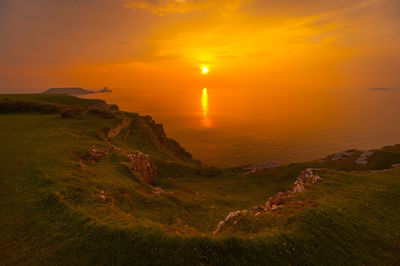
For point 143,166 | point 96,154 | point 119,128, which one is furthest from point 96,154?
point 119,128

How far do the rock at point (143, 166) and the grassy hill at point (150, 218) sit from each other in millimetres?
1917

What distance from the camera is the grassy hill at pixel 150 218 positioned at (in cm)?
1220

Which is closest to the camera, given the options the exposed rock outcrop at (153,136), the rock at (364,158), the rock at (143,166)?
the rock at (143,166)

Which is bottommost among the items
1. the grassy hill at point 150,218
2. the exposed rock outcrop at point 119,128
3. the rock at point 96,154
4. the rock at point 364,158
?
the rock at point 364,158

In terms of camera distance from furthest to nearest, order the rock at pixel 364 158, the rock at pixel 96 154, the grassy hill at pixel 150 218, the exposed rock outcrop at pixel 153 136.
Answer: the exposed rock outcrop at pixel 153 136, the rock at pixel 364 158, the rock at pixel 96 154, the grassy hill at pixel 150 218

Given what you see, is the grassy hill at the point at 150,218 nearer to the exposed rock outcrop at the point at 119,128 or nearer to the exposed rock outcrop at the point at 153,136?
the exposed rock outcrop at the point at 119,128

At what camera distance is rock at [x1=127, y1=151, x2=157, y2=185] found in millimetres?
36266

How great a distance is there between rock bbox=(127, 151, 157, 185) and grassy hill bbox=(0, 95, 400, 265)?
1.92m

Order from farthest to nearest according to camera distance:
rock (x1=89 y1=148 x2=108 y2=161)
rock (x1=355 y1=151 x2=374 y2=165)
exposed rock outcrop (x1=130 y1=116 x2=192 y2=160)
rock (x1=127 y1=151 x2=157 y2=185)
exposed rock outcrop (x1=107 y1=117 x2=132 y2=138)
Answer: exposed rock outcrop (x1=130 y1=116 x2=192 y2=160) → rock (x1=355 y1=151 x2=374 y2=165) → exposed rock outcrop (x1=107 y1=117 x2=132 y2=138) → rock (x1=127 y1=151 x2=157 y2=185) → rock (x1=89 y1=148 x2=108 y2=161)

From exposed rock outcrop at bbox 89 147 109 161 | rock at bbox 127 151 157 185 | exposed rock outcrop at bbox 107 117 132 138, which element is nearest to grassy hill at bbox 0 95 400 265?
exposed rock outcrop at bbox 89 147 109 161

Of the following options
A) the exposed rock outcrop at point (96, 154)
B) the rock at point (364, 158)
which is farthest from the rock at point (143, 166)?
the rock at point (364, 158)

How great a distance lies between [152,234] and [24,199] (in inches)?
570

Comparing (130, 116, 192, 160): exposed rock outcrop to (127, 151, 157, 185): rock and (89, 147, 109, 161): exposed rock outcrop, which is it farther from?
(89, 147, 109, 161): exposed rock outcrop

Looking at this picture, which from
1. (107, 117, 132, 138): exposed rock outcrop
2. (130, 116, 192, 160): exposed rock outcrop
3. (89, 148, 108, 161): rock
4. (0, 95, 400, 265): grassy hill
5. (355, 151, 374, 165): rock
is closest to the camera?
(0, 95, 400, 265): grassy hill
